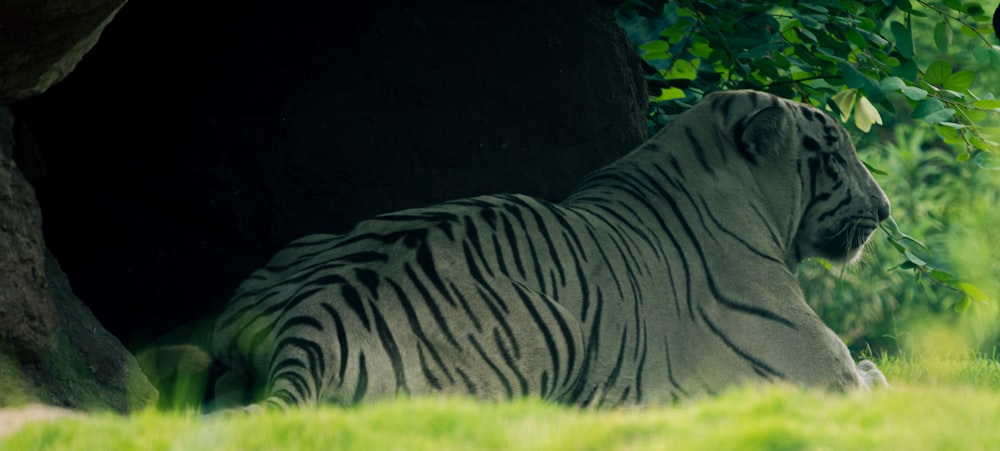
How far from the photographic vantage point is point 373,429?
252 cm

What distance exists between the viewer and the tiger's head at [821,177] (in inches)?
208

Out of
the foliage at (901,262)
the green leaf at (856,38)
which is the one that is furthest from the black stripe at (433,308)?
the foliage at (901,262)

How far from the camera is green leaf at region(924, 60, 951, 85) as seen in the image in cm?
527

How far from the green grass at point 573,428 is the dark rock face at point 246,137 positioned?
229cm

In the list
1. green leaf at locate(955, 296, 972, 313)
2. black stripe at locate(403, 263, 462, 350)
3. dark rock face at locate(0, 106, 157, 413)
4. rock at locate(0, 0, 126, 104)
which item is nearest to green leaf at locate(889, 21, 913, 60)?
green leaf at locate(955, 296, 972, 313)

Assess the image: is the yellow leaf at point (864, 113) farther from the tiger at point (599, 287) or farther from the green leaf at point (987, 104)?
the green leaf at point (987, 104)

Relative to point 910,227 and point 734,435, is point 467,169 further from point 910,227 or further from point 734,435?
point 910,227

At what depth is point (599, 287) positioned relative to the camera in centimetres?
446

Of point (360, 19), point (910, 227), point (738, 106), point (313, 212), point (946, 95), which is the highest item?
point (360, 19)

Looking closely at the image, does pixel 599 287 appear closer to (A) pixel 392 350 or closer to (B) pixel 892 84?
(A) pixel 392 350

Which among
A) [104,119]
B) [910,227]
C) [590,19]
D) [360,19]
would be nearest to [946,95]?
[590,19]

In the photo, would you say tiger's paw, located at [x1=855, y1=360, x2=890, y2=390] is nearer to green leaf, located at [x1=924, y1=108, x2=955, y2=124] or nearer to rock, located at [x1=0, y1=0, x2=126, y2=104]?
green leaf, located at [x1=924, y1=108, x2=955, y2=124]

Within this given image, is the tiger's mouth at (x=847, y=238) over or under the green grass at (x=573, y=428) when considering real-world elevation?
under

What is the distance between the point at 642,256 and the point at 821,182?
117cm
